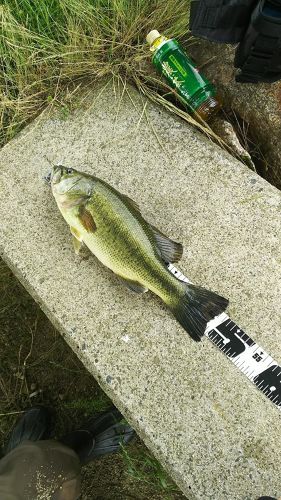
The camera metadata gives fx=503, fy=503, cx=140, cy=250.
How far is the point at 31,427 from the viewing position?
360cm

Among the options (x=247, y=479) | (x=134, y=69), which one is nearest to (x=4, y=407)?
(x=247, y=479)

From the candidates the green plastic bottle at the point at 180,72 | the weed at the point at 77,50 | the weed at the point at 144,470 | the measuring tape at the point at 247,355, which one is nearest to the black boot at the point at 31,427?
the weed at the point at 144,470

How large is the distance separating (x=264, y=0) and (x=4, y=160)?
5.98ft

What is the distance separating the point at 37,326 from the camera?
3.84 meters

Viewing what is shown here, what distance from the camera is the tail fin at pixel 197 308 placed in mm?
2680

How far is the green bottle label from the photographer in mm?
3201

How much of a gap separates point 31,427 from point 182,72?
265 centimetres

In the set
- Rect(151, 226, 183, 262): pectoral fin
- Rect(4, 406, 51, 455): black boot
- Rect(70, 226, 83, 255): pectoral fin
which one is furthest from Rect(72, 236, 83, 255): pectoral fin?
Rect(4, 406, 51, 455): black boot

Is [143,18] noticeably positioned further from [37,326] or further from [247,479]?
[247,479]

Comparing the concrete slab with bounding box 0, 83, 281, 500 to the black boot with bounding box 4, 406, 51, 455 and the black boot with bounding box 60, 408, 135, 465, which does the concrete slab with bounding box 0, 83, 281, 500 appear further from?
the black boot with bounding box 4, 406, 51, 455

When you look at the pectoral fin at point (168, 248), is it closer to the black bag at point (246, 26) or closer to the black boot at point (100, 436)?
the black bag at point (246, 26)

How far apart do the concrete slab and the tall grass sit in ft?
0.51

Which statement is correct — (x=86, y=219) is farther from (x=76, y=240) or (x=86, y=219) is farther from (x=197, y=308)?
(x=197, y=308)

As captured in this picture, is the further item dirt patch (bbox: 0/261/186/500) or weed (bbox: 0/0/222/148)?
dirt patch (bbox: 0/261/186/500)
